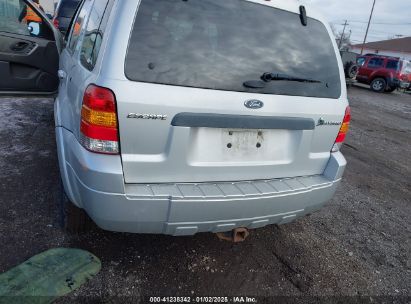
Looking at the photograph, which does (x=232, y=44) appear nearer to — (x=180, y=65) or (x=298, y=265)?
(x=180, y=65)

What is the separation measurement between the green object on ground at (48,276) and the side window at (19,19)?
231cm

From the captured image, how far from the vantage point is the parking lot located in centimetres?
242

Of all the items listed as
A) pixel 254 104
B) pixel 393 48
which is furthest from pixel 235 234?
pixel 393 48

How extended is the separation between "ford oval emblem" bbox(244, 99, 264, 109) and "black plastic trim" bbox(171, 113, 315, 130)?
63mm

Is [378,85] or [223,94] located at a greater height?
[223,94]

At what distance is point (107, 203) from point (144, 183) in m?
0.24

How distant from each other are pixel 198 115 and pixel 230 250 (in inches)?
54.5

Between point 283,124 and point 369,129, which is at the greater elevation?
point 283,124

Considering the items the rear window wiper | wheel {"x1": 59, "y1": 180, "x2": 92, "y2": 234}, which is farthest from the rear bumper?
the rear window wiper

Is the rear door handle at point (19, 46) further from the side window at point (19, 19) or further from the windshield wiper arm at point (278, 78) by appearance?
the windshield wiper arm at point (278, 78)

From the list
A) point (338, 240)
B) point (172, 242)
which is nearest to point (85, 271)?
point (172, 242)

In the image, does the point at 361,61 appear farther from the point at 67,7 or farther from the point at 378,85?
the point at 67,7

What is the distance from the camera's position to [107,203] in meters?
1.91

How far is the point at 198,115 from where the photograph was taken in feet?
6.40
